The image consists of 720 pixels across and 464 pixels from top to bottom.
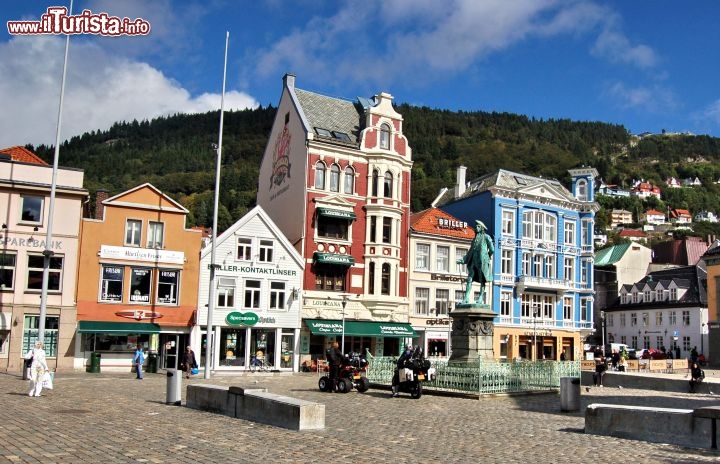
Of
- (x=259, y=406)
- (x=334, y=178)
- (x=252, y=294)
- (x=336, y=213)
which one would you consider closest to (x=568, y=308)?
(x=336, y=213)

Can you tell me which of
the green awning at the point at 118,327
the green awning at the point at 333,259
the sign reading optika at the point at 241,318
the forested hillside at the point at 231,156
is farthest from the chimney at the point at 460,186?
the forested hillside at the point at 231,156

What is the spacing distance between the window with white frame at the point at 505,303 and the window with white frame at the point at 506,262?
5.49ft

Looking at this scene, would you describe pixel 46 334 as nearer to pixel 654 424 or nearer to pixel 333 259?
pixel 333 259

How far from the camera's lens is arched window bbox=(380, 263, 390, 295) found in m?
49.7

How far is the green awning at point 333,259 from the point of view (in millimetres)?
47031

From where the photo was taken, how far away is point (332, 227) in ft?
161

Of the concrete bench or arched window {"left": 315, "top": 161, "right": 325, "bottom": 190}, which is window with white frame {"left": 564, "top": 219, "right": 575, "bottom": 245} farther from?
the concrete bench

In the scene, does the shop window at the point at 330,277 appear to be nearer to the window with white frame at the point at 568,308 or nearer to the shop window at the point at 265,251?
the shop window at the point at 265,251

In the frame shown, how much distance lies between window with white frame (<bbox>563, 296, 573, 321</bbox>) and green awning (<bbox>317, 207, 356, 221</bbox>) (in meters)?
21.2

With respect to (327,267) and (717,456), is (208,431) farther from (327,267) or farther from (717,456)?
(327,267)

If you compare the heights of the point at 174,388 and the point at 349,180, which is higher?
the point at 349,180

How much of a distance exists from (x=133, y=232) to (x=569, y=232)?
117ft

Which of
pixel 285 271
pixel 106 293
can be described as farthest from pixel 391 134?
pixel 106 293

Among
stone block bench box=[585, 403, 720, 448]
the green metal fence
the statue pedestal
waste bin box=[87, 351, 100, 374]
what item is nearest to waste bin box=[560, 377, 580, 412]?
the green metal fence
